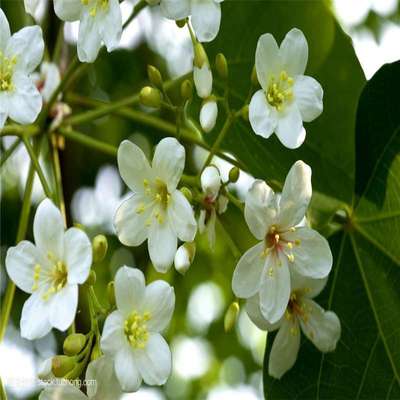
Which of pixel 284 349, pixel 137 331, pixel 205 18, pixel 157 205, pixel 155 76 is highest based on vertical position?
pixel 205 18

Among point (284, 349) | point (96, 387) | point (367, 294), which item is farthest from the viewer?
point (367, 294)

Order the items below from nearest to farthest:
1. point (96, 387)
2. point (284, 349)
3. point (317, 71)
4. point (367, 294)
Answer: point (96, 387)
point (284, 349)
point (367, 294)
point (317, 71)

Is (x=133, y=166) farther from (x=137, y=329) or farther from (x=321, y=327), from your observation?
(x=321, y=327)

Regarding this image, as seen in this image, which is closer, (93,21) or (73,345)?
(73,345)

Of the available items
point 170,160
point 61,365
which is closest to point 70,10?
point 170,160

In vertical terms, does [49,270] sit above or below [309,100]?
below

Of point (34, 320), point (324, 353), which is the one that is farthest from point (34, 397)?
point (34, 320)

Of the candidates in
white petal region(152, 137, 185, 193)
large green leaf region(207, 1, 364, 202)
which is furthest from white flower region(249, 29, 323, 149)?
large green leaf region(207, 1, 364, 202)

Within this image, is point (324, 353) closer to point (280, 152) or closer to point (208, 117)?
point (280, 152)
